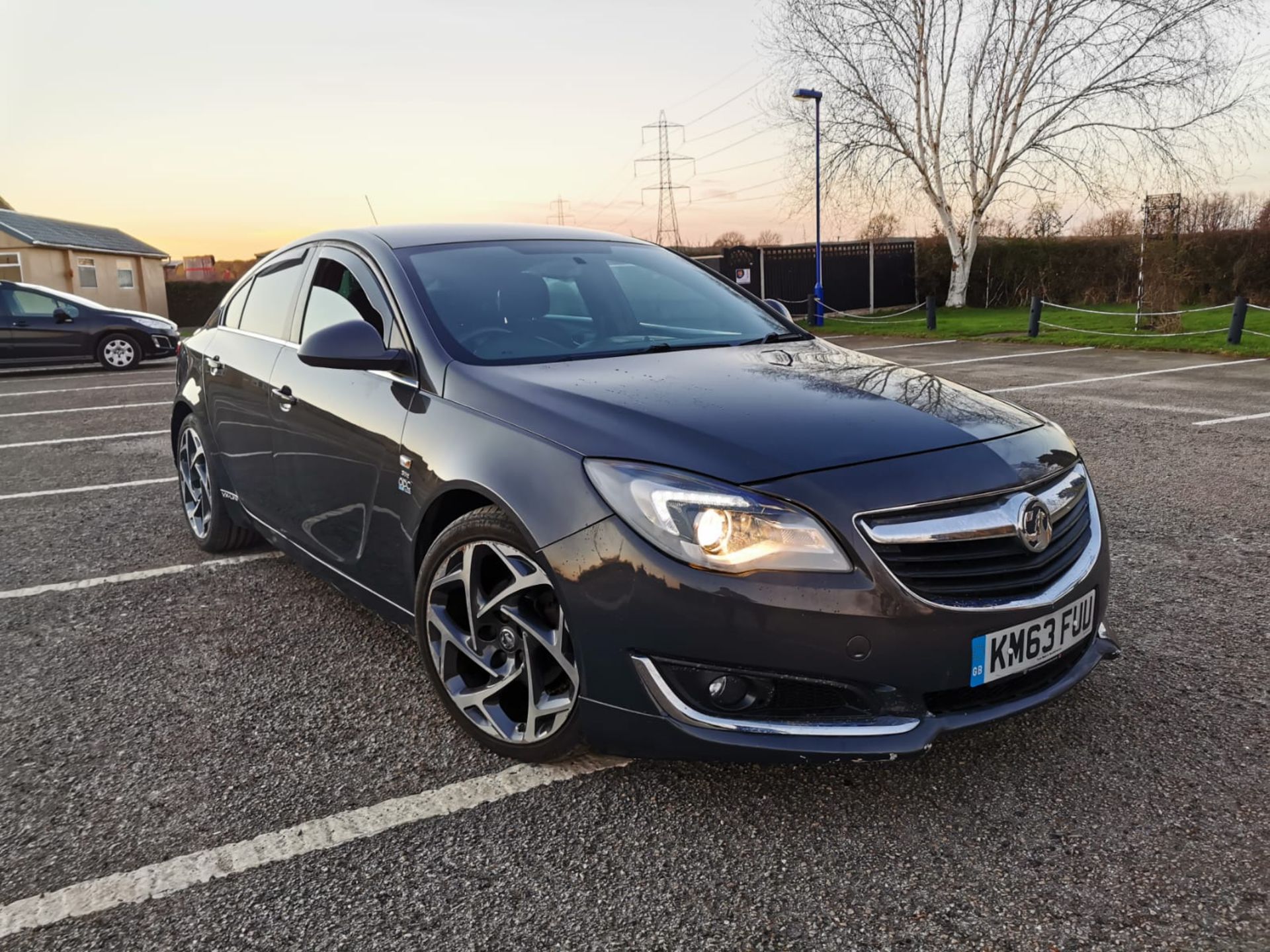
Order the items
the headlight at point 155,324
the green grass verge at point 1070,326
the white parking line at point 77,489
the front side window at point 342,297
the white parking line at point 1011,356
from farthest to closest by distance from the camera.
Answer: the headlight at point 155,324 < the green grass verge at point 1070,326 < the white parking line at point 1011,356 < the white parking line at point 77,489 < the front side window at point 342,297

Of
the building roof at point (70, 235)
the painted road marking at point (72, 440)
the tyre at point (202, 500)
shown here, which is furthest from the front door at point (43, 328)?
the building roof at point (70, 235)

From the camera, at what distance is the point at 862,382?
296cm

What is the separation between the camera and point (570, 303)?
3.49 m

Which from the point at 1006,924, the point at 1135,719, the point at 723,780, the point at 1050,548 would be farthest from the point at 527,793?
the point at 1135,719

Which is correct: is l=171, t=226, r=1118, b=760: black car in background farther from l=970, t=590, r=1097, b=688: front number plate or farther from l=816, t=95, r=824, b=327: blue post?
l=816, t=95, r=824, b=327: blue post

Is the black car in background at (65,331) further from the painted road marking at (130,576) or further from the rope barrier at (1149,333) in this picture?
the rope barrier at (1149,333)

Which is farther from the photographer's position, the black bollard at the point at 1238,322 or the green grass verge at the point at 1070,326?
the green grass verge at the point at 1070,326

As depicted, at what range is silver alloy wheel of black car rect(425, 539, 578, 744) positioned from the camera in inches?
99.0

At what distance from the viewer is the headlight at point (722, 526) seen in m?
2.18

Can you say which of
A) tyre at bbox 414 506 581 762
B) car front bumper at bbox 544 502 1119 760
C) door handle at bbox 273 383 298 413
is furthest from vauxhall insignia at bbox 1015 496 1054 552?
door handle at bbox 273 383 298 413

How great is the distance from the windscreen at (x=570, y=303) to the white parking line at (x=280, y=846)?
1241 mm

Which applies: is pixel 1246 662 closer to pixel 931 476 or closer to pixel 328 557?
pixel 931 476

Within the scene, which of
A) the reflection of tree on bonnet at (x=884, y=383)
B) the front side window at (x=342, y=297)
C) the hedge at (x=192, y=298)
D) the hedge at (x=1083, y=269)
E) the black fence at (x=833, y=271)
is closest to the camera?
the reflection of tree on bonnet at (x=884, y=383)

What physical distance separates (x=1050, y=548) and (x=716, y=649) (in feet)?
3.06
